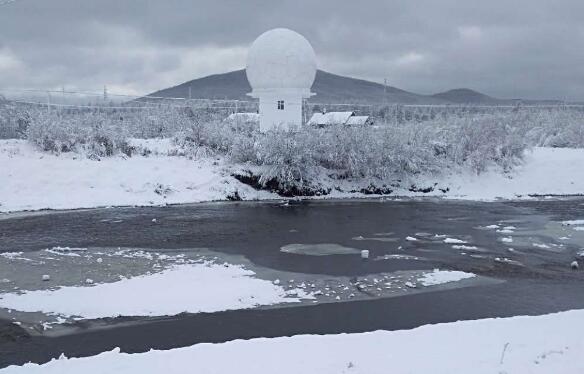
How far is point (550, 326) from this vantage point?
32.2 ft

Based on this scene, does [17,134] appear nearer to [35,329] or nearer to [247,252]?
[247,252]

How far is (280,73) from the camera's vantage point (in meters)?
40.8

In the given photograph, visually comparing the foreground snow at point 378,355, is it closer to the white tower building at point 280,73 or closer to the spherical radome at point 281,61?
the white tower building at point 280,73

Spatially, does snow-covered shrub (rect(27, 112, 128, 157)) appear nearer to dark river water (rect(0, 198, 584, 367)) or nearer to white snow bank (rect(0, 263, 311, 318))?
dark river water (rect(0, 198, 584, 367))

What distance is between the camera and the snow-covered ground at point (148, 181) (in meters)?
28.0

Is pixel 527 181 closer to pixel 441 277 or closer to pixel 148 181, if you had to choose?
pixel 148 181

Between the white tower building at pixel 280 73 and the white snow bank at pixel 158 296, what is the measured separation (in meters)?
27.0

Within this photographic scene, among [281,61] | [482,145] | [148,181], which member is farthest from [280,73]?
[482,145]

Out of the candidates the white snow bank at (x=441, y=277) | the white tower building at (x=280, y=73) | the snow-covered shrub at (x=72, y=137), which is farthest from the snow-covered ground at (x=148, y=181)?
the white snow bank at (x=441, y=277)

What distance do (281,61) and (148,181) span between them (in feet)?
49.2

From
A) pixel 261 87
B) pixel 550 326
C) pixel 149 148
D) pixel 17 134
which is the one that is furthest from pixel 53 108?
pixel 550 326

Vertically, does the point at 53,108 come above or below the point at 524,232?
above

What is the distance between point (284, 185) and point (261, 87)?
39.4 ft

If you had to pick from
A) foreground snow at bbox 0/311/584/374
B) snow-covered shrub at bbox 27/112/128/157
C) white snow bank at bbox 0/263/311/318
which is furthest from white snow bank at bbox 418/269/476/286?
snow-covered shrub at bbox 27/112/128/157
